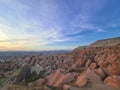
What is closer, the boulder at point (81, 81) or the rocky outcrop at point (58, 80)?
the boulder at point (81, 81)

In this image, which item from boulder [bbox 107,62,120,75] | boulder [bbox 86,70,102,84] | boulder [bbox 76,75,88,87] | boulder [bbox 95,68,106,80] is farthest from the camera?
boulder [bbox 107,62,120,75]

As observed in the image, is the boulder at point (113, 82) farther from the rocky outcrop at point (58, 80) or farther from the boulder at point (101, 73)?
the rocky outcrop at point (58, 80)

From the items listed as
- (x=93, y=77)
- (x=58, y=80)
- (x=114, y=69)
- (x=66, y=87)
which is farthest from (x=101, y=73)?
(x=66, y=87)

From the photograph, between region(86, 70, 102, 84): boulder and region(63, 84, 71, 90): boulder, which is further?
region(86, 70, 102, 84): boulder

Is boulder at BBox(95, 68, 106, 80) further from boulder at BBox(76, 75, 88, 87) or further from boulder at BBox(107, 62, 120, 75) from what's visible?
boulder at BBox(76, 75, 88, 87)

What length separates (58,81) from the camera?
76.4 ft

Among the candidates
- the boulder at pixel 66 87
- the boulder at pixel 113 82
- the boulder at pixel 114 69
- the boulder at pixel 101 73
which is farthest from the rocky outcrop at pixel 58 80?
the boulder at pixel 114 69

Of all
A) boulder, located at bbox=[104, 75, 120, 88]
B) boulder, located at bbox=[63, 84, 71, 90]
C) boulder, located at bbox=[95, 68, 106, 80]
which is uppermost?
boulder, located at bbox=[95, 68, 106, 80]

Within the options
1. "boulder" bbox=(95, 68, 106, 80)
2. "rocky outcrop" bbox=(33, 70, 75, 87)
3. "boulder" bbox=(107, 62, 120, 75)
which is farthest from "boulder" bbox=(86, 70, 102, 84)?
"boulder" bbox=(107, 62, 120, 75)

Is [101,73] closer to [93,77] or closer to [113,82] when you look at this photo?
[93,77]

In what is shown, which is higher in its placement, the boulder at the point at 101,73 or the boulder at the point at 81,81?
the boulder at the point at 101,73

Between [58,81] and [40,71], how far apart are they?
1396 centimetres

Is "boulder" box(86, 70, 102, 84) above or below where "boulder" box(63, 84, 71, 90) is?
above

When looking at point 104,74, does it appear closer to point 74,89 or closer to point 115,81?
point 115,81
